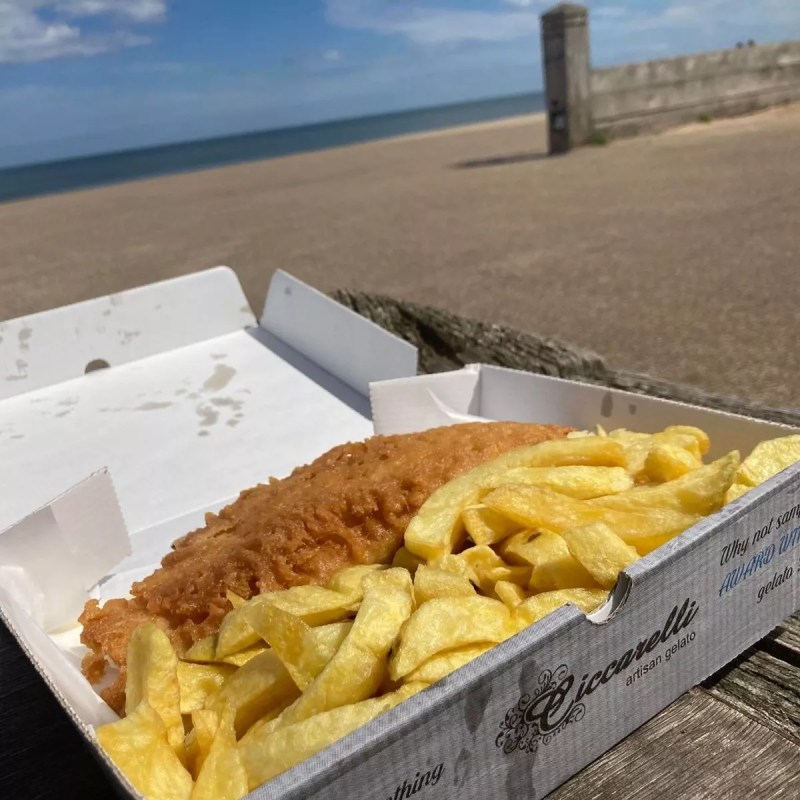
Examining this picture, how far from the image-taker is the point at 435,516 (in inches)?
57.3

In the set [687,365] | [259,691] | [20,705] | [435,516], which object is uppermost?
[435,516]

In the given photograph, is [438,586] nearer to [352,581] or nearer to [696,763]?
[352,581]

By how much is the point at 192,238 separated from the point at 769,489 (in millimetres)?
12519

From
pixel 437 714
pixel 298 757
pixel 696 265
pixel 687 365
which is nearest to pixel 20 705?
pixel 298 757

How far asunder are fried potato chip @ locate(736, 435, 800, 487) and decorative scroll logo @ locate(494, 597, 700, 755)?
1.31 feet

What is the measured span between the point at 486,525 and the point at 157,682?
61 cm

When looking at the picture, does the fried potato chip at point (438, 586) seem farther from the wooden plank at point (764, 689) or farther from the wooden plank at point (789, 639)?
the wooden plank at point (789, 639)

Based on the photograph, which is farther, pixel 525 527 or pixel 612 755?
pixel 525 527

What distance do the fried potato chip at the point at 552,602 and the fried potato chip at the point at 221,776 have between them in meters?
0.42

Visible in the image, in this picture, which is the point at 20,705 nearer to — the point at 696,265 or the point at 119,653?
the point at 119,653

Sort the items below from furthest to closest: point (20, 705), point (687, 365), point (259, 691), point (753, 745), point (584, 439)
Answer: point (687, 365) → point (584, 439) → point (20, 705) → point (259, 691) → point (753, 745)

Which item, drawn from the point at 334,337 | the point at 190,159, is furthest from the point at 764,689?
the point at 190,159

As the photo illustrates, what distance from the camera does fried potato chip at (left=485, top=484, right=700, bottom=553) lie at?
52.3 inches

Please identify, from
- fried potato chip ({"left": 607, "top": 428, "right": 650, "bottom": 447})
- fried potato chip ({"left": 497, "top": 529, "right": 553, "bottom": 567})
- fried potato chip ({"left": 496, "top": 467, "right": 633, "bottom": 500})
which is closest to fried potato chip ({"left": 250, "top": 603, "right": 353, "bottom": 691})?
fried potato chip ({"left": 497, "top": 529, "right": 553, "bottom": 567})
